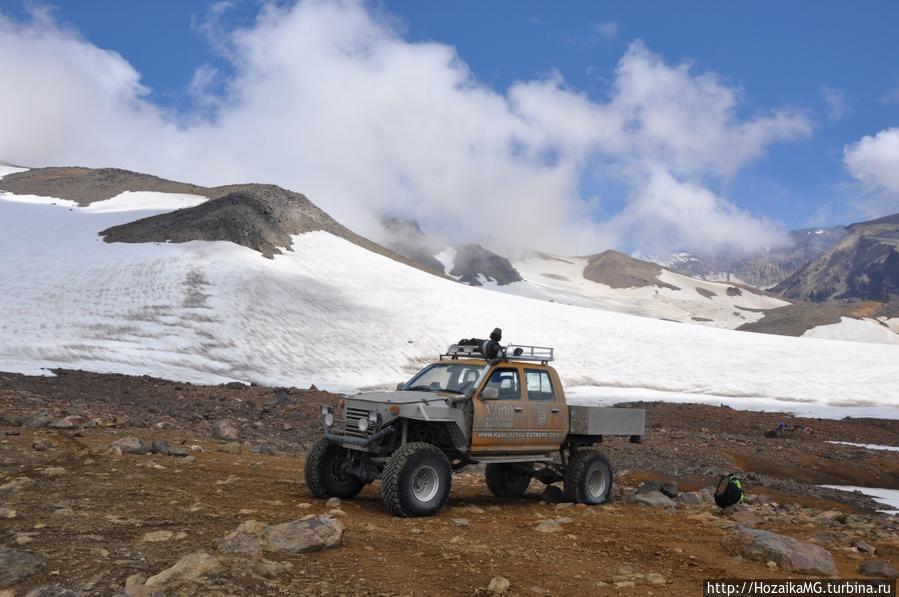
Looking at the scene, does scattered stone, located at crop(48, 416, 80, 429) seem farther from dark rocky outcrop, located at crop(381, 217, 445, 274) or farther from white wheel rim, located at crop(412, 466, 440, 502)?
dark rocky outcrop, located at crop(381, 217, 445, 274)

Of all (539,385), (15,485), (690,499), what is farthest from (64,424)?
(690,499)

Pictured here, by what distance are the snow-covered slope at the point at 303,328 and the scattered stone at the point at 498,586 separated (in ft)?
86.5

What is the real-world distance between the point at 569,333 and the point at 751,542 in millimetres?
43545

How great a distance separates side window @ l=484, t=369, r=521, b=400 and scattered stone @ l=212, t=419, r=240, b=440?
374 inches

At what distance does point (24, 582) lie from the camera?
5449 mm

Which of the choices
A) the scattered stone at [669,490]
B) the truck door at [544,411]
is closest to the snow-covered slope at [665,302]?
the scattered stone at [669,490]

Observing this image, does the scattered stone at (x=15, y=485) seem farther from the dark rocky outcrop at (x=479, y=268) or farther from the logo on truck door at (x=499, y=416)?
the dark rocky outcrop at (x=479, y=268)

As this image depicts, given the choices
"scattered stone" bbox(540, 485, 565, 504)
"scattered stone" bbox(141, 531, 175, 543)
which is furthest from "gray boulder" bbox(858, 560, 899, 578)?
"scattered stone" bbox(141, 531, 175, 543)

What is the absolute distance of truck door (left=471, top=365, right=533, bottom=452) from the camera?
10023mm

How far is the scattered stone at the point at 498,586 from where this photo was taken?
6059 millimetres

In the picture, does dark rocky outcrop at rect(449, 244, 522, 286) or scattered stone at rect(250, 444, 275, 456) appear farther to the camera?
dark rocky outcrop at rect(449, 244, 522, 286)

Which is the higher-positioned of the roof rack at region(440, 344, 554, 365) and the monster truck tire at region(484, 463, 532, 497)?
the roof rack at region(440, 344, 554, 365)

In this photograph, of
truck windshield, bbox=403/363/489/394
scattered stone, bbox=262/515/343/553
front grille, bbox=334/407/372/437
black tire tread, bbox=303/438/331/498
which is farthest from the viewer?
truck windshield, bbox=403/363/489/394

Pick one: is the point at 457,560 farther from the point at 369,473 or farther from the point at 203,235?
the point at 203,235
